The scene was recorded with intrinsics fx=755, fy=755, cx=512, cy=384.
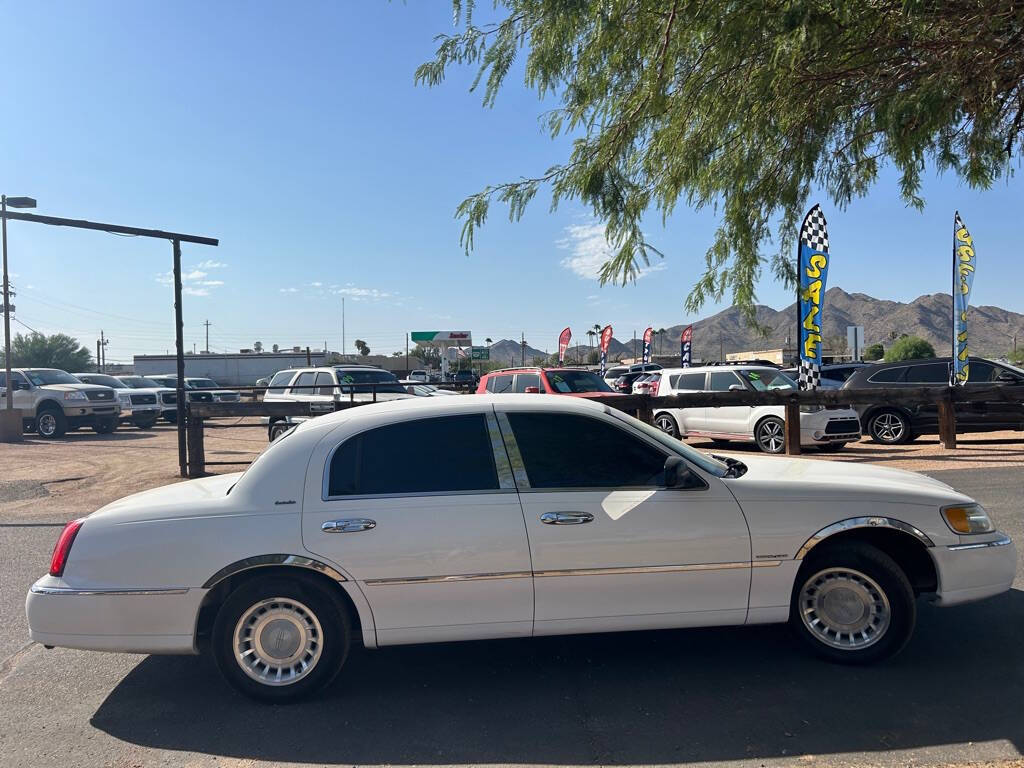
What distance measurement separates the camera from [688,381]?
55.4 feet

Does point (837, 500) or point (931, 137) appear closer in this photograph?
point (837, 500)

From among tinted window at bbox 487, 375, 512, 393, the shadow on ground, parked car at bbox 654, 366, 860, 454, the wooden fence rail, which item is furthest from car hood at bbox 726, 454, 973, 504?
tinted window at bbox 487, 375, 512, 393

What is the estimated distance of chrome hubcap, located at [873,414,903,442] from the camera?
15055 millimetres

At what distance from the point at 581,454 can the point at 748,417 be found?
11.1 meters

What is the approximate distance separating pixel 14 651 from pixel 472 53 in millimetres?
4984

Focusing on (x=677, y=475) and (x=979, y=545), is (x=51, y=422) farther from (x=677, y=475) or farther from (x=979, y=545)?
(x=979, y=545)

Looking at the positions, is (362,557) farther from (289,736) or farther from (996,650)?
(996,650)

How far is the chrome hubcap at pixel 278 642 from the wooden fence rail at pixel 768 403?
9012mm

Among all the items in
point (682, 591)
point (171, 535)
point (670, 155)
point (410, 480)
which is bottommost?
point (682, 591)

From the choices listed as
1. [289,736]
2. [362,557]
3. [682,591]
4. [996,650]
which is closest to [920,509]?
[996,650]

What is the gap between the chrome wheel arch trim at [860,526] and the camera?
14.0 ft

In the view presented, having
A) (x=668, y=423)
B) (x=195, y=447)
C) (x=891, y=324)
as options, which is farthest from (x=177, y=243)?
(x=891, y=324)

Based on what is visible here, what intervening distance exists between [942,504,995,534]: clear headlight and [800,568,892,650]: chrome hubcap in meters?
0.59

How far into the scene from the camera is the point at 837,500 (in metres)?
4.32
